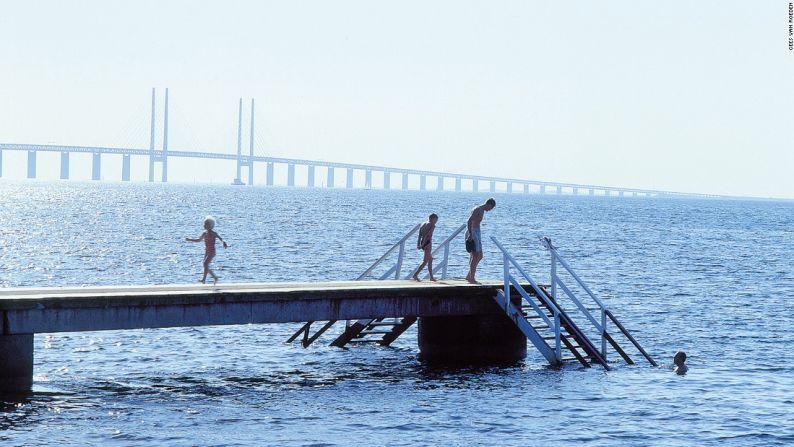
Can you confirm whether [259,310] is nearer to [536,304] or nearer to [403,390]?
[403,390]

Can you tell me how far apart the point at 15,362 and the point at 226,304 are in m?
3.48

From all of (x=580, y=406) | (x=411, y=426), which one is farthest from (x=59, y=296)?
(x=580, y=406)

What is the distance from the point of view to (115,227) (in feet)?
270

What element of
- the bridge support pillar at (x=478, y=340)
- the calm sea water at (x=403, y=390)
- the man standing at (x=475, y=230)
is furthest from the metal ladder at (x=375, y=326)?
the man standing at (x=475, y=230)

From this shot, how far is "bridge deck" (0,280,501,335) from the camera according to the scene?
63.1 ft

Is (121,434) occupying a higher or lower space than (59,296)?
lower

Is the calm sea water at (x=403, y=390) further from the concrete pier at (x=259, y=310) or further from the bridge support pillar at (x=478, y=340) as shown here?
the concrete pier at (x=259, y=310)

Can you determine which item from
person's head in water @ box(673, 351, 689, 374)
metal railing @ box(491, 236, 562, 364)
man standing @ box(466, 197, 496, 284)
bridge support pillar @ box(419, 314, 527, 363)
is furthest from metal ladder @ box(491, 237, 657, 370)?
person's head in water @ box(673, 351, 689, 374)

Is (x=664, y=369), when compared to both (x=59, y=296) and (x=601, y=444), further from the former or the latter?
(x=59, y=296)

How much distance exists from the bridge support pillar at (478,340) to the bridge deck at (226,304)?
0.53 meters

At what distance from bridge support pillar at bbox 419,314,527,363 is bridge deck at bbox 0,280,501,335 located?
530 mm

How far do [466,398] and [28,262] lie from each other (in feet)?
110

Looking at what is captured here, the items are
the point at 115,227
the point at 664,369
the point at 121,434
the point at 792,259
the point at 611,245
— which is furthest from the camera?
the point at 115,227

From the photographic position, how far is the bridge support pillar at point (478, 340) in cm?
2378
